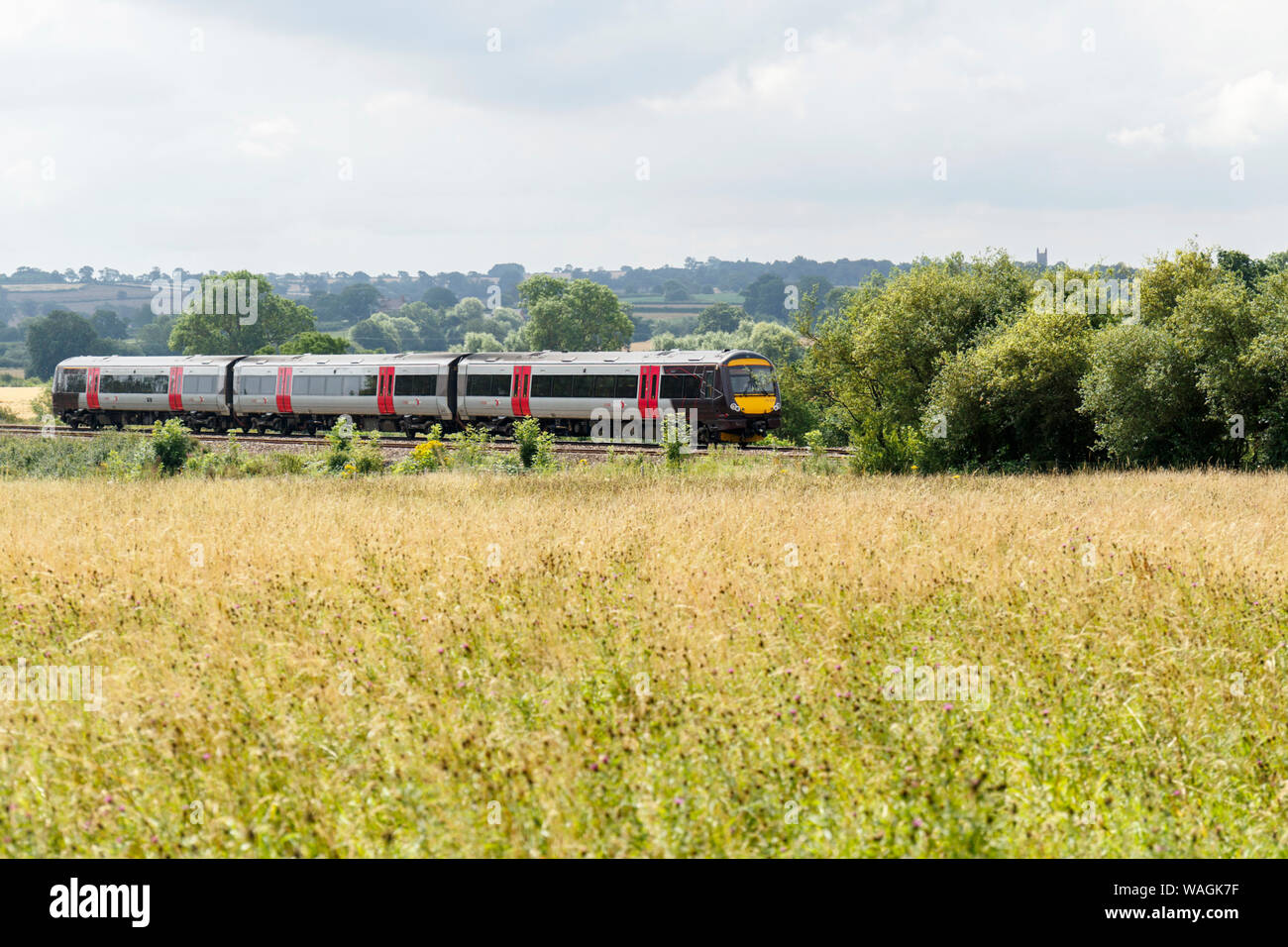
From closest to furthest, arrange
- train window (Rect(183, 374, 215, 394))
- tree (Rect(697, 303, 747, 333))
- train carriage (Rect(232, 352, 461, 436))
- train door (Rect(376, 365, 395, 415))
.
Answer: train carriage (Rect(232, 352, 461, 436)), train door (Rect(376, 365, 395, 415)), train window (Rect(183, 374, 215, 394)), tree (Rect(697, 303, 747, 333))

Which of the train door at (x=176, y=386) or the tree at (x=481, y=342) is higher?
the tree at (x=481, y=342)

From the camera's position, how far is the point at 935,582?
295 inches

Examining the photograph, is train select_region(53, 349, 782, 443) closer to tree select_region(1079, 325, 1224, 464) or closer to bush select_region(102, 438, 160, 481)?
tree select_region(1079, 325, 1224, 464)

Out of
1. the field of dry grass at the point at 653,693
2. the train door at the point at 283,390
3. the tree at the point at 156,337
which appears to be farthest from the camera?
the tree at the point at 156,337

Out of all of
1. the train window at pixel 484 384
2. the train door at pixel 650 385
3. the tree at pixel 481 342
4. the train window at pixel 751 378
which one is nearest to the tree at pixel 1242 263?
the train window at pixel 751 378

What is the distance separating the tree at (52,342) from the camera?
136 metres

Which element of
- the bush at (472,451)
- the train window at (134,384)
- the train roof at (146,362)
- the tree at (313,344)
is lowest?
the bush at (472,451)

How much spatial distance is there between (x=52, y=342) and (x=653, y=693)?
15619 cm

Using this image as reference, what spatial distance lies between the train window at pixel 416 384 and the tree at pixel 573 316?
71.0m

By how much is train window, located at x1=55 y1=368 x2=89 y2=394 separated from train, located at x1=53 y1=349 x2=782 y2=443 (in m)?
0.04

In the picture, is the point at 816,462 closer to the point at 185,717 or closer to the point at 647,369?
the point at 647,369

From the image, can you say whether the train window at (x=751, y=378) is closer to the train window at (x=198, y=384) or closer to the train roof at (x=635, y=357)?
the train roof at (x=635, y=357)

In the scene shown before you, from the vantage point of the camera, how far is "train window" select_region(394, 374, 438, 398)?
1267 inches

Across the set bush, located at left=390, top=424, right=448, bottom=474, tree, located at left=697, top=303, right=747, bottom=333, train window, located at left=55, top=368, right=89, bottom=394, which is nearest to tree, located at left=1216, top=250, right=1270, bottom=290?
bush, located at left=390, top=424, right=448, bottom=474
